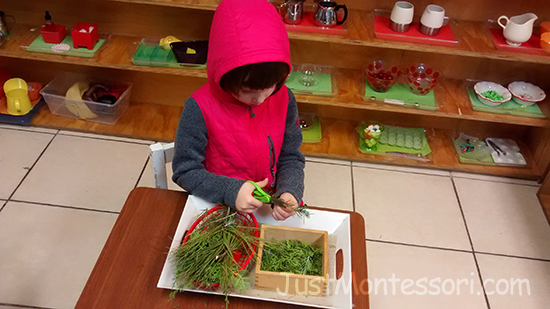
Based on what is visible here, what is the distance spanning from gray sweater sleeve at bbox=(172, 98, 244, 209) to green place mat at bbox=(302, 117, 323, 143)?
1357 mm

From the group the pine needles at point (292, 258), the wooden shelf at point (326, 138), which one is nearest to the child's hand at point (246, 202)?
the pine needles at point (292, 258)

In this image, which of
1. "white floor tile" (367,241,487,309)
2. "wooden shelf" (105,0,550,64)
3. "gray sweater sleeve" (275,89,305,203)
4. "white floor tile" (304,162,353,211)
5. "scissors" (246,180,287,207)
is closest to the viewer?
"scissors" (246,180,287,207)

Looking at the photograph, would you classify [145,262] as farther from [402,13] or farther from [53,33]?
[53,33]

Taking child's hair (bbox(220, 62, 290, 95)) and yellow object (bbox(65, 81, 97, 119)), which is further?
yellow object (bbox(65, 81, 97, 119))

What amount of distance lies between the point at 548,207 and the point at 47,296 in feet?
7.87

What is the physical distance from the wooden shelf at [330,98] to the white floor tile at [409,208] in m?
0.37

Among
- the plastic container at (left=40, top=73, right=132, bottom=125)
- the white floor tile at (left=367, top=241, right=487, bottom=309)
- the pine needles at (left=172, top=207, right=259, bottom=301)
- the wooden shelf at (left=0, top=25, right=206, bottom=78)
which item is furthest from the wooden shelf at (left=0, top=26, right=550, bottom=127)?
the pine needles at (left=172, top=207, right=259, bottom=301)

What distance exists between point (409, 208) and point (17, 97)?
7.24ft

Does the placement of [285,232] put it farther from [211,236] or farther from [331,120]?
[331,120]

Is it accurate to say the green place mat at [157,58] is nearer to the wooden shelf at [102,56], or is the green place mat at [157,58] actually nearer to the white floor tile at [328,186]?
the wooden shelf at [102,56]

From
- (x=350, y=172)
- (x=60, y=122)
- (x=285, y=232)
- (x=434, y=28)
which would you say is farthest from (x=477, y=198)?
(x=60, y=122)

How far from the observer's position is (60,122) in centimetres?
246

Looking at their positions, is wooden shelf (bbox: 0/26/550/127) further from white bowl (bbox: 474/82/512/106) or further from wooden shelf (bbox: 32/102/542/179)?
wooden shelf (bbox: 32/102/542/179)

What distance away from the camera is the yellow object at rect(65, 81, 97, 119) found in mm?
2398
